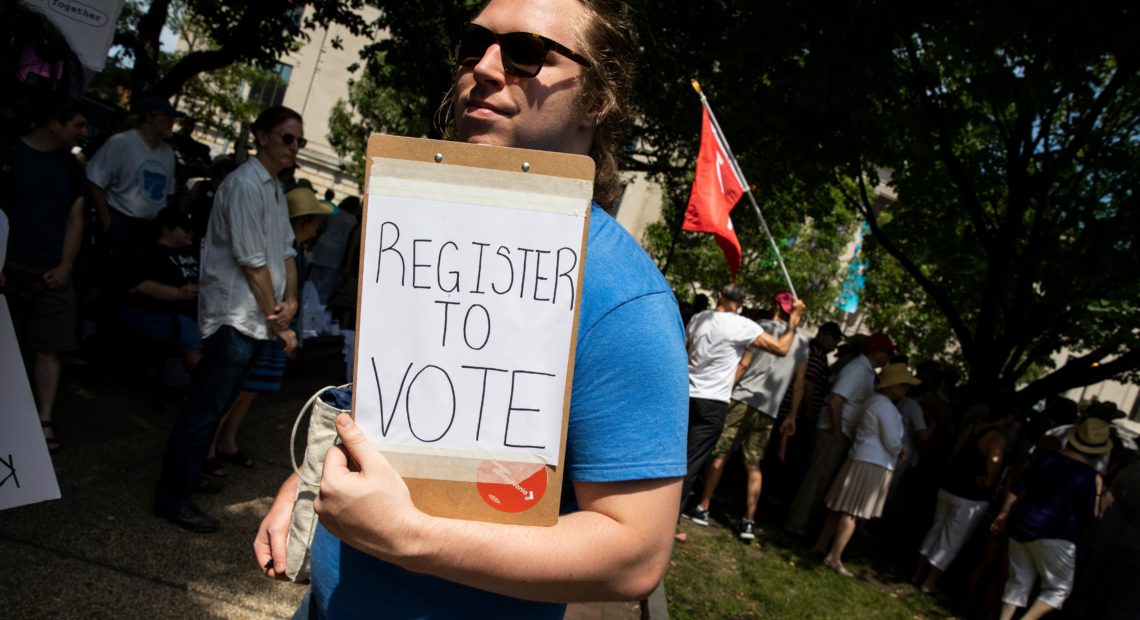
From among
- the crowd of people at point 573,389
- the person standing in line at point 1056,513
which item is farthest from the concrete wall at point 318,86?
the person standing in line at point 1056,513

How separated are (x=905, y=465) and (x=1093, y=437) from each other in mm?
2503

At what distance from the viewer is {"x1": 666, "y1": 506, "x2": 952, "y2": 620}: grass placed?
19.8 ft

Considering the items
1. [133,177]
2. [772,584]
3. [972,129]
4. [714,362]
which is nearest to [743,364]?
[714,362]

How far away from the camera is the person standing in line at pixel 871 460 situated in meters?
7.21

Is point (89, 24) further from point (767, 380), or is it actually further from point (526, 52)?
point (767, 380)

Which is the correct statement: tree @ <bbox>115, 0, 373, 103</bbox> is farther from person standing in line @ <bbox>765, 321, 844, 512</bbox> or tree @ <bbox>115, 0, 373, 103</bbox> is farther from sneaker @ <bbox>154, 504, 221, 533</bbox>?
person standing in line @ <bbox>765, 321, 844, 512</bbox>

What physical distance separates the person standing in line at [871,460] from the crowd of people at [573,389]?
0.02 metres

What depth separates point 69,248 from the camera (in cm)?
468

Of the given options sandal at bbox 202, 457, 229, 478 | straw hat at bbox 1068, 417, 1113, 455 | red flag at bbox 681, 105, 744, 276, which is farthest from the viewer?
red flag at bbox 681, 105, 744, 276

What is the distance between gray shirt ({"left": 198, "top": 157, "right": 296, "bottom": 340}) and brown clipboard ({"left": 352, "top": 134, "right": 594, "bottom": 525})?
3.24 metres

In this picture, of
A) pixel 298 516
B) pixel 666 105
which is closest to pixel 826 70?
pixel 666 105

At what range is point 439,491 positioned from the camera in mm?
1191

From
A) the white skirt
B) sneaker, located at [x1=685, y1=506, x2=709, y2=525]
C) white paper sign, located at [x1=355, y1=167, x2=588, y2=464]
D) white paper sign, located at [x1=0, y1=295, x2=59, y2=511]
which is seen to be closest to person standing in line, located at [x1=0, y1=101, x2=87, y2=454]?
white paper sign, located at [x1=0, y1=295, x2=59, y2=511]

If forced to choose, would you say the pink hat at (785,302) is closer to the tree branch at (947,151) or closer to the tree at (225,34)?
the tree branch at (947,151)
